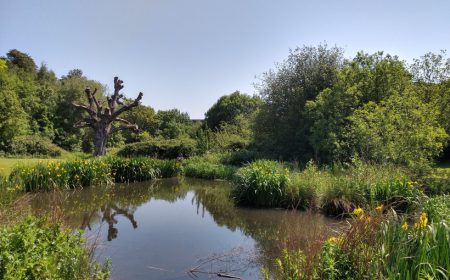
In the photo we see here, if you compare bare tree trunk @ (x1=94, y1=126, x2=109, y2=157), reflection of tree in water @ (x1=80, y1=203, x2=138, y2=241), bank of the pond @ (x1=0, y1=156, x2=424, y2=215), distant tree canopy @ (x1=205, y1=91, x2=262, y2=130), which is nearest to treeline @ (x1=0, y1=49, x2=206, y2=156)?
distant tree canopy @ (x1=205, y1=91, x2=262, y2=130)

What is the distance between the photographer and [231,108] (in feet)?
109

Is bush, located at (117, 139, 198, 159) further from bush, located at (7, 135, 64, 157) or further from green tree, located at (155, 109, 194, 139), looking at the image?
green tree, located at (155, 109, 194, 139)

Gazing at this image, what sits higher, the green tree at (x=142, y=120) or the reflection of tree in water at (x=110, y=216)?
the green tree at (x=142, y=120)

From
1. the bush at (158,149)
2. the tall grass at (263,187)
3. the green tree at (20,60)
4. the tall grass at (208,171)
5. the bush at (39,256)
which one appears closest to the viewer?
the bush at (39,256)

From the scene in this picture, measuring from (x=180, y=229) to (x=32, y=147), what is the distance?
66.6ft

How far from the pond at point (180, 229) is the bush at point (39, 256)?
0.79 meters

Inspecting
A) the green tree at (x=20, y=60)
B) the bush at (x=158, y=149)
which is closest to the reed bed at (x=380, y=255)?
the bush at (x=158, y=149)

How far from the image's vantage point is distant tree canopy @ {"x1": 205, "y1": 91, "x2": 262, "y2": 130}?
109 feet

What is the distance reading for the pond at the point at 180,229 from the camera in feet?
14.2

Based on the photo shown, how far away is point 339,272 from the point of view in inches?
115

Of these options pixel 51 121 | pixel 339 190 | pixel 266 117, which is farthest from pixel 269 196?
pixel 51 121

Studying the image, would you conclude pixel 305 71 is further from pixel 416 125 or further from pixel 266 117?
pixel 416 125

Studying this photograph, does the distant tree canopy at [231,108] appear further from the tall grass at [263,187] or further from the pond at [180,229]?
the tall grass at [263,187]

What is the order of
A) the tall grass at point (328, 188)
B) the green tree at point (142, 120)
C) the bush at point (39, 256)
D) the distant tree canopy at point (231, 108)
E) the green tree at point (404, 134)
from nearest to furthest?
1. the bush at point (39, 256)
2. the tall grass at point (328, 188)
3. the green tree at point (404, 134)
4. the green tree at point (142, 120)
5. the distant tree canopy at point (231, 108)
